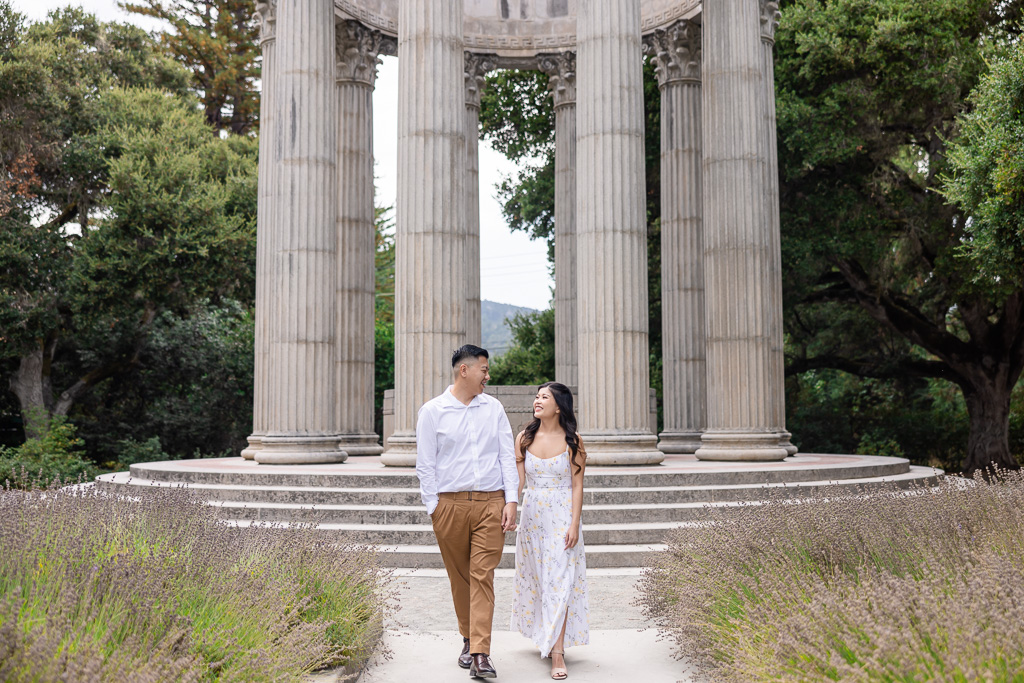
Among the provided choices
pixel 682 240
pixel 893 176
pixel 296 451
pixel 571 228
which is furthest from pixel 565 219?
pixel 296 451

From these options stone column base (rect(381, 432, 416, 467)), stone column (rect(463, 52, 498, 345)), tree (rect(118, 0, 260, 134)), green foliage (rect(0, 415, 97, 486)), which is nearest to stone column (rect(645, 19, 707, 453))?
stone column (rect(463, 52, 498, 345))

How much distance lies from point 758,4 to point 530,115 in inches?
843

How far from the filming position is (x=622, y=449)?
71.4 ft

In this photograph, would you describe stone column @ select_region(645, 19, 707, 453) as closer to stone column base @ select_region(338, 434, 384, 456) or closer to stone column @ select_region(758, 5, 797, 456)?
stone column @ select_region(758, 5, 797, 456)

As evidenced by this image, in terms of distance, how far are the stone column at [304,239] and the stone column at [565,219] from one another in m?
11.5

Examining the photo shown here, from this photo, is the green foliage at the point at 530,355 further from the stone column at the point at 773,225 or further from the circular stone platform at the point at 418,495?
the circular stone platform at the point at 418,495

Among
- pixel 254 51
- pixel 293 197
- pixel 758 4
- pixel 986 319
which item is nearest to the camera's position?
pixel 293 197

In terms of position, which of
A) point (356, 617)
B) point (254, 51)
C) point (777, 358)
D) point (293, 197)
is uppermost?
point (254, 51)

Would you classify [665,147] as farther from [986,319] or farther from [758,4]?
[986,319]

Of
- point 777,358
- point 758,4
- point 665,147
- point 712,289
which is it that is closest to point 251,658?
point 712,289

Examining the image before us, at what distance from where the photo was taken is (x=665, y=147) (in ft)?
104

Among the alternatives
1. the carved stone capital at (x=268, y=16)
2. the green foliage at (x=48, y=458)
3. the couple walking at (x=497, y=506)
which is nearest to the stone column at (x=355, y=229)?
the carved stone capital at (x=268, y=16)

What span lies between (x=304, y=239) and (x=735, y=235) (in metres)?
11.9

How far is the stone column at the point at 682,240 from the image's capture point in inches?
1212
